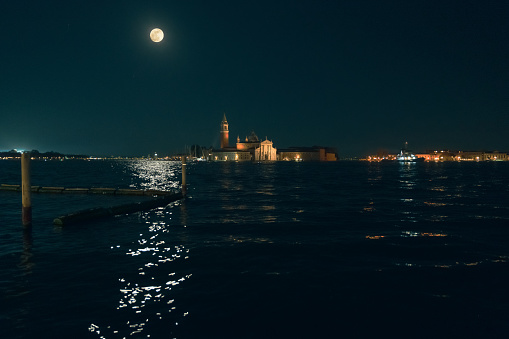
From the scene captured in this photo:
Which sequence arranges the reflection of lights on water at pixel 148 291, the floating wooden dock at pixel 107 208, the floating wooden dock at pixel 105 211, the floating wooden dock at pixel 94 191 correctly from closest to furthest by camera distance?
the reflection of lights on water at pixel 148 291, the floating wooden dock at pixel 105 211, the floating wooden dock at pixel 107 208, the floating wooden dock at pixel 94 191

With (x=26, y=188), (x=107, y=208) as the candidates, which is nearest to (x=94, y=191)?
(x=107, y=208)

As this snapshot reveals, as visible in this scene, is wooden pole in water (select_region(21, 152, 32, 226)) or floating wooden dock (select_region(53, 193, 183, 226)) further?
floating wooden dock (select_region(53, 193, 183, 226))

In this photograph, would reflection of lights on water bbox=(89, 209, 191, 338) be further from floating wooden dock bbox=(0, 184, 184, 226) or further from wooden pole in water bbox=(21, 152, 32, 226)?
wooden pole in water bbox=(21, 152, 32, 226)

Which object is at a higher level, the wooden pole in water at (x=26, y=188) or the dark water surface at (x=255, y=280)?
the wooden pole in water at (x=26, y=188)

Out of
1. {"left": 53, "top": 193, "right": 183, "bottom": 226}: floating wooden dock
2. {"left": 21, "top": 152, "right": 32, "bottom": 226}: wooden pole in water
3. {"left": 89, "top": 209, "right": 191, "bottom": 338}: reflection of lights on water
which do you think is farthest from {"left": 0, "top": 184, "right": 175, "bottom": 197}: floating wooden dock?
{"left": 89, "top": 209, "right": 191, "bottom": 338}: reflection of lights on water

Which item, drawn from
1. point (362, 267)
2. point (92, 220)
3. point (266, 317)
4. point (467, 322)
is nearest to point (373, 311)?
point (467, 322)

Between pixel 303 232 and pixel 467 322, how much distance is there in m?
9.34

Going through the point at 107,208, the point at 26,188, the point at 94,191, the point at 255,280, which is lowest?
the point at 255,280

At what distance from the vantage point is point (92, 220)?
19766mm

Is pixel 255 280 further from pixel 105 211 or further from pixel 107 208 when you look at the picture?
pixel 107 208

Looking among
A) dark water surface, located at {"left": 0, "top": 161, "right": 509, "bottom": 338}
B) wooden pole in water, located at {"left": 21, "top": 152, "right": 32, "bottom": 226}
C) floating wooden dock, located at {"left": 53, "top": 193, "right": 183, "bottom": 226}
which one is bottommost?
dark water surface, located at {"left": 0, "top": 161, "right": 509, "bottom": 338}

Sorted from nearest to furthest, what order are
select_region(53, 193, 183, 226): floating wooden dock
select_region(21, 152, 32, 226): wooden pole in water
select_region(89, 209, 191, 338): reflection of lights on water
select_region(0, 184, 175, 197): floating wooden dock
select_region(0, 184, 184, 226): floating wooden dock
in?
1. select_region(89, 209, 191, 338): reflection of lights on water
2. select_region(21, 152, 32, 226): wooden pole in water
3. select_region(53, 193, 183, 226): floating wooden dock
4. select_region(0, 184, 184, 226): floating wooden dock
5. select_region(0, 184, 175, 197): floating wooden dock

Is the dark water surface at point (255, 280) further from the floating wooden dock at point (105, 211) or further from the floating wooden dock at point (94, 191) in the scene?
the floating wooden dock at point (94, 191)

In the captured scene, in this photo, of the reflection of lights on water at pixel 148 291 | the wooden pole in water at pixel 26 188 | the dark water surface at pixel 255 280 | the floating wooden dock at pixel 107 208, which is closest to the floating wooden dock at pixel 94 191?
the floating wooden dock at pixel 107 208
